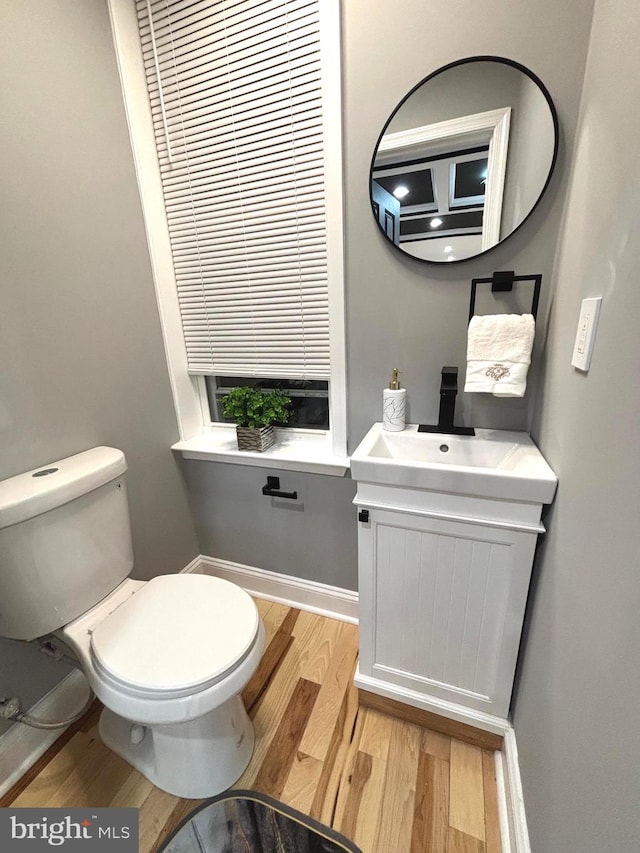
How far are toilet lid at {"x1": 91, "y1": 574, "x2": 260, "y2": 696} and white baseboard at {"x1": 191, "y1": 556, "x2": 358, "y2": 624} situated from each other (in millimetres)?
588

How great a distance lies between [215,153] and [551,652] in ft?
5.97

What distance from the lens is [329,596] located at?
1561 mm

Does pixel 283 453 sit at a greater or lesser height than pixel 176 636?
greater

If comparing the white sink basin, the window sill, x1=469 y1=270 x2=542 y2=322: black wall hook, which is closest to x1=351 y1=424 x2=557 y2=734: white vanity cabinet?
the white sink basin

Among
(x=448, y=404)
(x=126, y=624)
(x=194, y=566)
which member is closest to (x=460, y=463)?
(x=448, y=404)

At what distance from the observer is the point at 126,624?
3.18 feet

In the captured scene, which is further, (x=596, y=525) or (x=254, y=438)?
(x=254, y=438)

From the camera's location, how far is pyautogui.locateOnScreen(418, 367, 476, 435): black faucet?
1.10m

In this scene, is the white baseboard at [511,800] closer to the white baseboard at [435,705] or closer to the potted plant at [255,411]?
the white baseboard at [435,705]

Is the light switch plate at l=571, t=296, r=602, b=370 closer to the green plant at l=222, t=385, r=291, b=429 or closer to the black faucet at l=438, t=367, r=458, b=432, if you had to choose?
the black faucet at l=438, t=367, r=458, b=432

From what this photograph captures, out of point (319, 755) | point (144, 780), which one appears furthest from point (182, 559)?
point (319, 755)

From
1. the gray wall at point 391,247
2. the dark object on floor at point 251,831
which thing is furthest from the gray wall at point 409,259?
the dark object on floor at point 251,831

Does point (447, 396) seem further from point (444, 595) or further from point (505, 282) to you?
point (444, 595)

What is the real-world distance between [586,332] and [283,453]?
1061 mm
